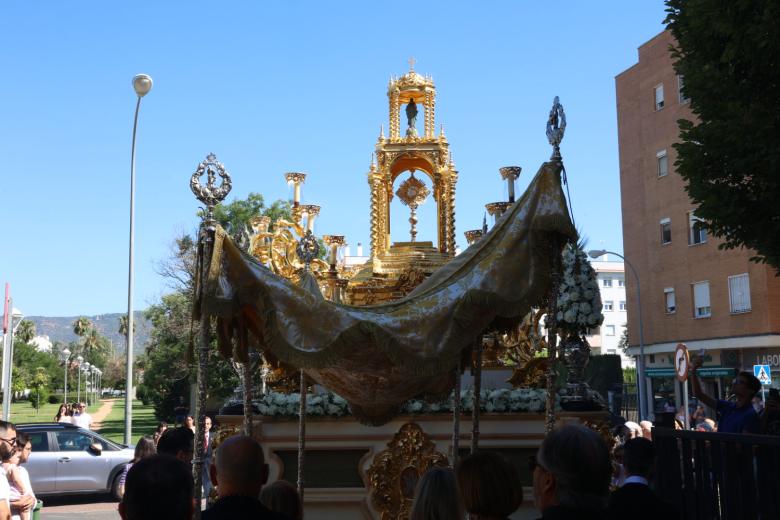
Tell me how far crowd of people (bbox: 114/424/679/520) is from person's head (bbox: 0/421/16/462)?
11.9 feet

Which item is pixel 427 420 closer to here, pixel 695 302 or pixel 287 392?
pixel 287 392

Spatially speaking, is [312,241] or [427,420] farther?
[312,241]

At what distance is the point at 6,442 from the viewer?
7277 millimetres

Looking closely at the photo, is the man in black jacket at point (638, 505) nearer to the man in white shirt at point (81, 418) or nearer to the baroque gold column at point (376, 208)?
the baroque gold column at point (376, 208)

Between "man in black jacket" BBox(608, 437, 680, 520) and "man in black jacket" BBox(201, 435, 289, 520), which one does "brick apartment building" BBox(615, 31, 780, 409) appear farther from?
"man in black jacket" BBox(201, 435, 289, 520)

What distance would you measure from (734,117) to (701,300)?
88.0 feet

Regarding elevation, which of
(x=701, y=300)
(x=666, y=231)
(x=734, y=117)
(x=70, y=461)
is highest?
(x=666, y=231)

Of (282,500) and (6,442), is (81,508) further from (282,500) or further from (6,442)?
(282,500)

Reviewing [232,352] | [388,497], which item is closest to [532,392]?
[388,497]

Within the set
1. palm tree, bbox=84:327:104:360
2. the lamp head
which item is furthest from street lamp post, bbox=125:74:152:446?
palm tree, bbox=84:327:104:360

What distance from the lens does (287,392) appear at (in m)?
11.0

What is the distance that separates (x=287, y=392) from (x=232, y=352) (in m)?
3.47

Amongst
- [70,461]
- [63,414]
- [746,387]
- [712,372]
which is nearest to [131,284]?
[70,461]

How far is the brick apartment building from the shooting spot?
109ft
